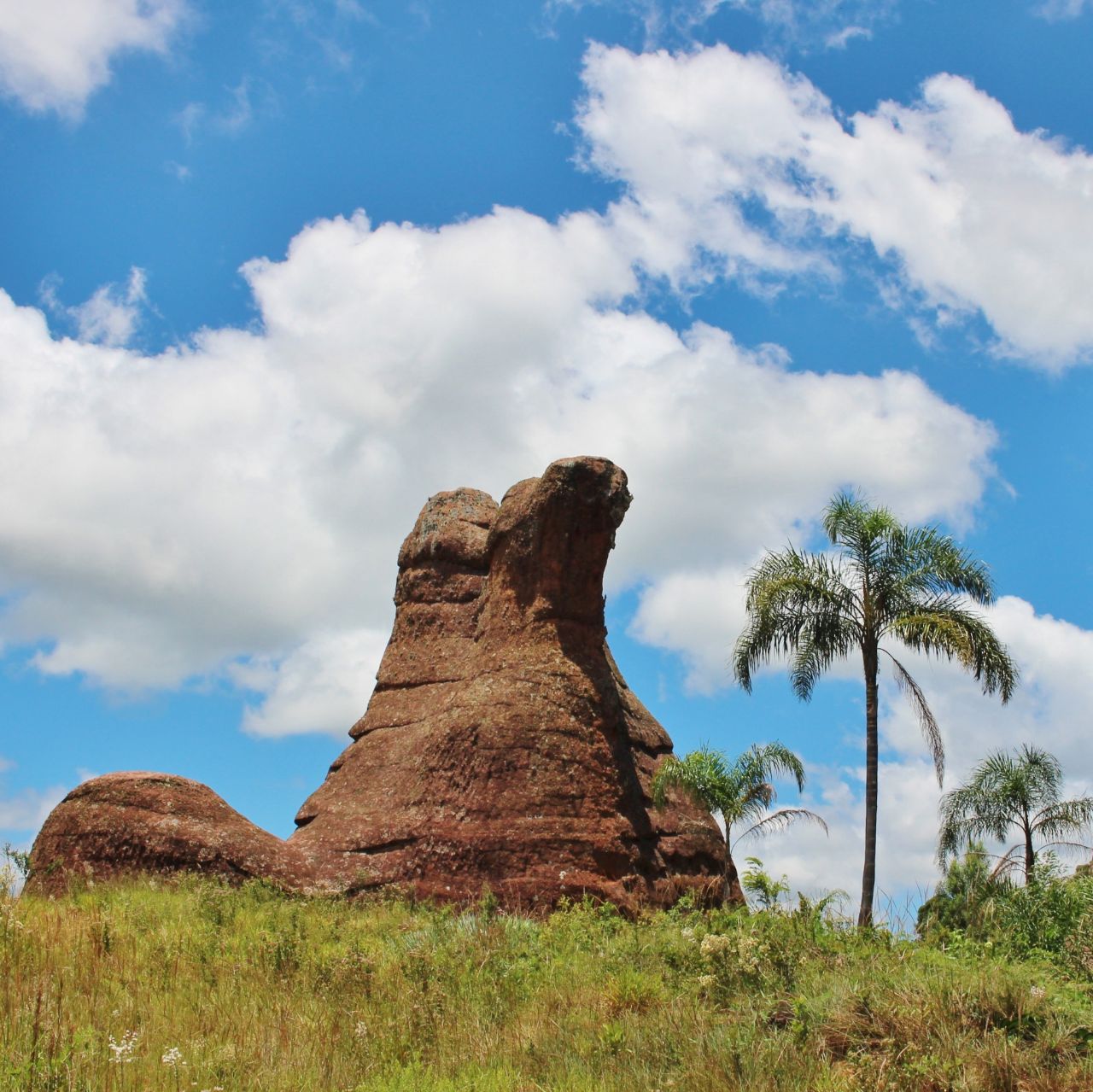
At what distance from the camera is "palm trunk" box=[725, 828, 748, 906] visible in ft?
69.5

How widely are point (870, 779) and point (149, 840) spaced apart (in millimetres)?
13214

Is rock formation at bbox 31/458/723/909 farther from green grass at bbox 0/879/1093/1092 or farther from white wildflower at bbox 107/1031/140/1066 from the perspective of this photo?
white wildflower at bbox 107/1031/140/1066

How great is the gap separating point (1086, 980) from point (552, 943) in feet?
19.6

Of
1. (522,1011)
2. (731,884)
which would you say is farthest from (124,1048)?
(731,884)

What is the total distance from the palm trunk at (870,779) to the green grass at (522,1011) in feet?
28.3

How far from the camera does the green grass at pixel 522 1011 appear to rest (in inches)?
323

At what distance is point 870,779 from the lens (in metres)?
22.7

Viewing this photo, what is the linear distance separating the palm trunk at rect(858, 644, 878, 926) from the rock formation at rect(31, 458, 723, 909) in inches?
110

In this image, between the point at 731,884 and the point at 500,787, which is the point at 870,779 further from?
the point at 500,787

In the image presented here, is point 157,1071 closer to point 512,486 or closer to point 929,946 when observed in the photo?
point 929,946

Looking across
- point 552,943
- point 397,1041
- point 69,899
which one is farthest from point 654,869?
point 397,1041

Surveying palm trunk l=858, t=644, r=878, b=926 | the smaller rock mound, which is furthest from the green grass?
palm trunk l=858, t=644, r=878, b=926

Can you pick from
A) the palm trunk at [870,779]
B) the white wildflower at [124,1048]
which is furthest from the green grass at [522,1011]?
the palm trunk at [870,779]

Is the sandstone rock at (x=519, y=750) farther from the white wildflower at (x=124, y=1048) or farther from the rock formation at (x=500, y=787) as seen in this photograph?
the white wildflower at (x=124, y=1048)
